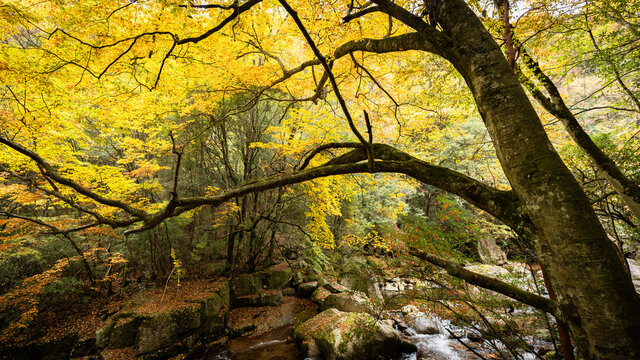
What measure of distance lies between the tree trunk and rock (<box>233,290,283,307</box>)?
843 cm

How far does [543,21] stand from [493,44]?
3.28 meters

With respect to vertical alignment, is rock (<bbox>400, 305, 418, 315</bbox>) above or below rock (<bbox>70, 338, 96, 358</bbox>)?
above

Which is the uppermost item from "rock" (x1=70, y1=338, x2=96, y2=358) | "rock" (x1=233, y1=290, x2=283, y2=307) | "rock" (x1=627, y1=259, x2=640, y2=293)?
"rock" (x1=627, y1=259, x2=640, y2=293)

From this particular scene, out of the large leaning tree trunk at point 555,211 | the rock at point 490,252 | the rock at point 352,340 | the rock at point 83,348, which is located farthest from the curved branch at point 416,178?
the rock at point 490,252

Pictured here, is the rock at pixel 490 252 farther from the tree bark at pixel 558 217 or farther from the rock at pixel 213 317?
the tree bark at pixel 558 217

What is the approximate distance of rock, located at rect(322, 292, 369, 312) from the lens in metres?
7.14

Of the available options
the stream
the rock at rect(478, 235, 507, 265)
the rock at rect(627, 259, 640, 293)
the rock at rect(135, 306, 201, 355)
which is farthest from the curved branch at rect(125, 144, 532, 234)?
the rock at rect(478, 235, 507, 265)

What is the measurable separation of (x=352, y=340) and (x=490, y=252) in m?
11.1

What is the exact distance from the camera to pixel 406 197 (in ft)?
46.5

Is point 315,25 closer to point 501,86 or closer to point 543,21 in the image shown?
point 501,86

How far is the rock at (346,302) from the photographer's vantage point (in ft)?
23.4

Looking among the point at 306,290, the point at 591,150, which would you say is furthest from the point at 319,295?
the point at 591,150

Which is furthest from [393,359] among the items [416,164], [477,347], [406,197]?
[406,197]

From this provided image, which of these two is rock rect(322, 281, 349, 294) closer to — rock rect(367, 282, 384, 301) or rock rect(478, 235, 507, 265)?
rock rect(367, 282, 384, 301)
